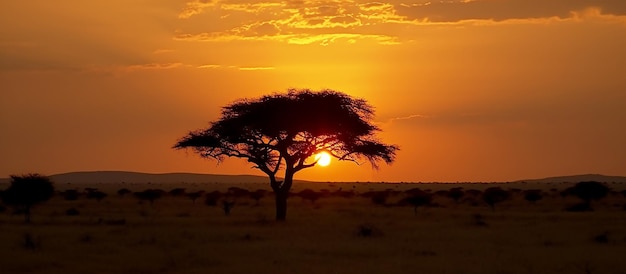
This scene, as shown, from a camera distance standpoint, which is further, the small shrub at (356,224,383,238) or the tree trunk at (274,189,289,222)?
the tree trunk at (274,189,289,222)

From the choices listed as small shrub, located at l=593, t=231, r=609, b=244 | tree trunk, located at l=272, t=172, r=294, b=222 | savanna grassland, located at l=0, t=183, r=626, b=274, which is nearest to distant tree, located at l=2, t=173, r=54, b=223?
savanna grassland, located at l=0, t=183, r=626, b=274

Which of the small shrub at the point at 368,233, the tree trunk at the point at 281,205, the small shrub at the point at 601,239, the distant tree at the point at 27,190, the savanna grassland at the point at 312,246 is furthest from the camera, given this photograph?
the distant tree at the point at 27,190

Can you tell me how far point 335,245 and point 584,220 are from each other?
65.4 feet

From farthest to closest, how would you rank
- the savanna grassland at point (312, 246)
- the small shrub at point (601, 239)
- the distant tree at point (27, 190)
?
the distant tree at point (27, 190), the small shrub at point (601, 239), the savanna grassland at point (312, 246)

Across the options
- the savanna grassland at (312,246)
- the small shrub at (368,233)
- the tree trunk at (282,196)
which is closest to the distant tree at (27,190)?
the savanna grassland at (312,246)

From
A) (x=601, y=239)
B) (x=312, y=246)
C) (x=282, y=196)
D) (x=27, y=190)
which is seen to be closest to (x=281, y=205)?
(x=282, y=196)

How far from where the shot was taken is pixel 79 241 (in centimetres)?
3117

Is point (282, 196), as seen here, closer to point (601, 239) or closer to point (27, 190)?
point (27, 190)

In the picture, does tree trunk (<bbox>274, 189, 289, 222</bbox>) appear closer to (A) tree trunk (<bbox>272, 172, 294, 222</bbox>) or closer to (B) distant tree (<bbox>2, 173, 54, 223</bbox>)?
(A) tree trunk (<bbox>272, 172, 294, 222</bbox>)

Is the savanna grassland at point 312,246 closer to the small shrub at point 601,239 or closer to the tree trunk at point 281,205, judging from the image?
the small shrub at point 601,239

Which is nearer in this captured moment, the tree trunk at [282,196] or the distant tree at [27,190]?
the tree trunk at [282,196]

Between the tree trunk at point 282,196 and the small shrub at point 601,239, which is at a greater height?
the tree trunk at point 282,196

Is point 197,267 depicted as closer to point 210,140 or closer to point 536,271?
point 536,271

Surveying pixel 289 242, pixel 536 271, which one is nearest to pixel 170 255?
pixel 289 242
